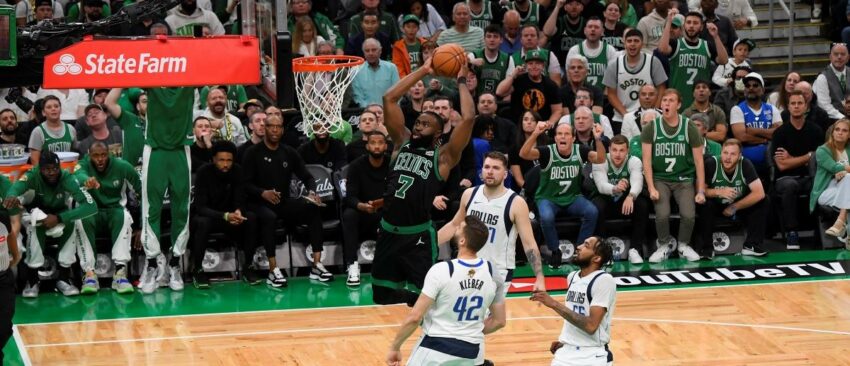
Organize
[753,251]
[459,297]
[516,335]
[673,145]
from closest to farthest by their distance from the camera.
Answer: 1. [459,297]
2. [516,335]
3. [673,145]
4. [753,251]

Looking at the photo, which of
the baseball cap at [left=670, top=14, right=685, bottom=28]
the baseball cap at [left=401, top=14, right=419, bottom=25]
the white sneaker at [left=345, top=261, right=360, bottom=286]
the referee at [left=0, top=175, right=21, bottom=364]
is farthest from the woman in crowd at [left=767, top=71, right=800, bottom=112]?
the referee at [left=0, top=175, right=21, bottom=364]

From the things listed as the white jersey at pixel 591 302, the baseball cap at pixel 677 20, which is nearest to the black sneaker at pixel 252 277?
the white jersey at pixel 591 302

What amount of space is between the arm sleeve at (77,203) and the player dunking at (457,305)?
5951 mm

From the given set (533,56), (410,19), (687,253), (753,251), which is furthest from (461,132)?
(410,19)

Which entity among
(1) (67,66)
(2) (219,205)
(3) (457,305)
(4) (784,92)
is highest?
(1) (67,66)

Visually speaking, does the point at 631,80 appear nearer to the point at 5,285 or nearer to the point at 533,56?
the point at 533,56

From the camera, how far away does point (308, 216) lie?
13.8 meters

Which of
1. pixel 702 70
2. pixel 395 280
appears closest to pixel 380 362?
pixel 395 280

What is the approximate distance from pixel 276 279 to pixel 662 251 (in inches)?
161

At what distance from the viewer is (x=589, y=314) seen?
830 cm

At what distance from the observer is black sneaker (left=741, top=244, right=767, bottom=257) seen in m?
14.7

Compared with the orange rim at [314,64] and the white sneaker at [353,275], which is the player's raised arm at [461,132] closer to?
the orange rim at [314,64]

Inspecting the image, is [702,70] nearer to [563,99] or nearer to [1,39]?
[563,99]

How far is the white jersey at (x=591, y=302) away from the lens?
829cm
